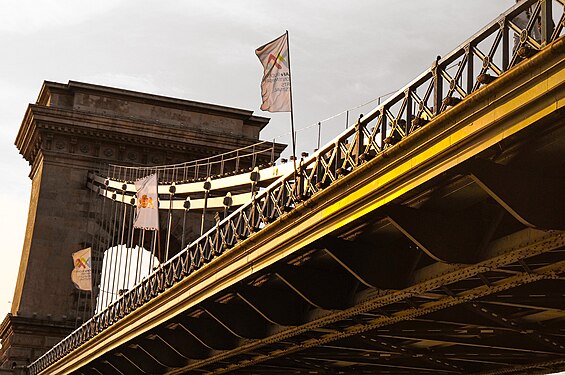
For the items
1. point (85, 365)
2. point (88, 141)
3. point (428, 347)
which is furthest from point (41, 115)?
point (428, 347)

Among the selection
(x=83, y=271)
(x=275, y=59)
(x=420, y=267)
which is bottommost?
(x=420, y=267)

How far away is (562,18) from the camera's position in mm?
18578

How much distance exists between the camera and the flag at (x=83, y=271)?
70.0m

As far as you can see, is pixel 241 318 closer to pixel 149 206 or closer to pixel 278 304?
pixel 278 304

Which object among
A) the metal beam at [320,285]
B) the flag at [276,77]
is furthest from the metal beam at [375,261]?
the flag at [276,77]

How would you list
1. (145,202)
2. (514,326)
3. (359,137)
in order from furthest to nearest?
(145,202), (514,326), (359,137)

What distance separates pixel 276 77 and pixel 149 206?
754 inches

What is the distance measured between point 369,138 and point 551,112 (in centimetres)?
773

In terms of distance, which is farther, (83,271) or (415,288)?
(83,271)

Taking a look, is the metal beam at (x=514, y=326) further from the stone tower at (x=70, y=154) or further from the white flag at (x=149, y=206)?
the stone tower at (x=70, y=154)

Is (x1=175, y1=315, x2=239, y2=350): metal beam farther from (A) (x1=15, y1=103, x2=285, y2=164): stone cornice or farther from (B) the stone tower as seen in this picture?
(A) (x1=15, y1=103, x2=285, y2=164): stone cornice

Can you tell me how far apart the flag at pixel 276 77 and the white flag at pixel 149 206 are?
712 inches

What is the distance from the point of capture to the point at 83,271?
7025 cm

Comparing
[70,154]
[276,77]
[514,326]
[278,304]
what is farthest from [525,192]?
[70,154]
